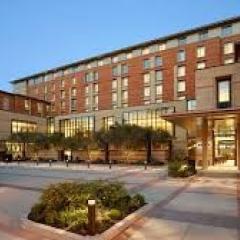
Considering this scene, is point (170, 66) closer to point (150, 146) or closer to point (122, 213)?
point (150, 146)

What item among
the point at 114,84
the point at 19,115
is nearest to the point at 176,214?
the point at 19,115

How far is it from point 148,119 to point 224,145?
2816cm

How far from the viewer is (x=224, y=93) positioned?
34094 millimetres

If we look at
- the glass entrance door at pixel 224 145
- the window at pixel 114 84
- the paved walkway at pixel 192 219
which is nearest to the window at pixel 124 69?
the window at pixel 114 84

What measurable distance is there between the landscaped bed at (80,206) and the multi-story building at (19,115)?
5522cm

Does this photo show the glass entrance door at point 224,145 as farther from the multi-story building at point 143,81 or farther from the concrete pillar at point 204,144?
the multi-story building at point 143,81

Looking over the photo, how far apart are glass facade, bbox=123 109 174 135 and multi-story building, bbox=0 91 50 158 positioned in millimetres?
21887

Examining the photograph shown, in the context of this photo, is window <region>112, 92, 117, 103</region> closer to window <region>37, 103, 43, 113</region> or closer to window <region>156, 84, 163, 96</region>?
window <region>156, 84, 163, 96</region>

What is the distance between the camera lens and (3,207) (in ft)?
45.6

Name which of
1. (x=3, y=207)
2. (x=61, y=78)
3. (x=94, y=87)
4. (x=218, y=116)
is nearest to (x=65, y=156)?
(x=94, y=87)

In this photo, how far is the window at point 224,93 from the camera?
3367 cm

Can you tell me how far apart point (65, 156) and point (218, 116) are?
43738 millimetres

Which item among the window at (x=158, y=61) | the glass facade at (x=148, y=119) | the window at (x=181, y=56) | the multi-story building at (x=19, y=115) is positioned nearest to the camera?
the glass facade at (x=148, y=119)

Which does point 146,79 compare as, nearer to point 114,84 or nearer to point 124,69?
point 124,69
